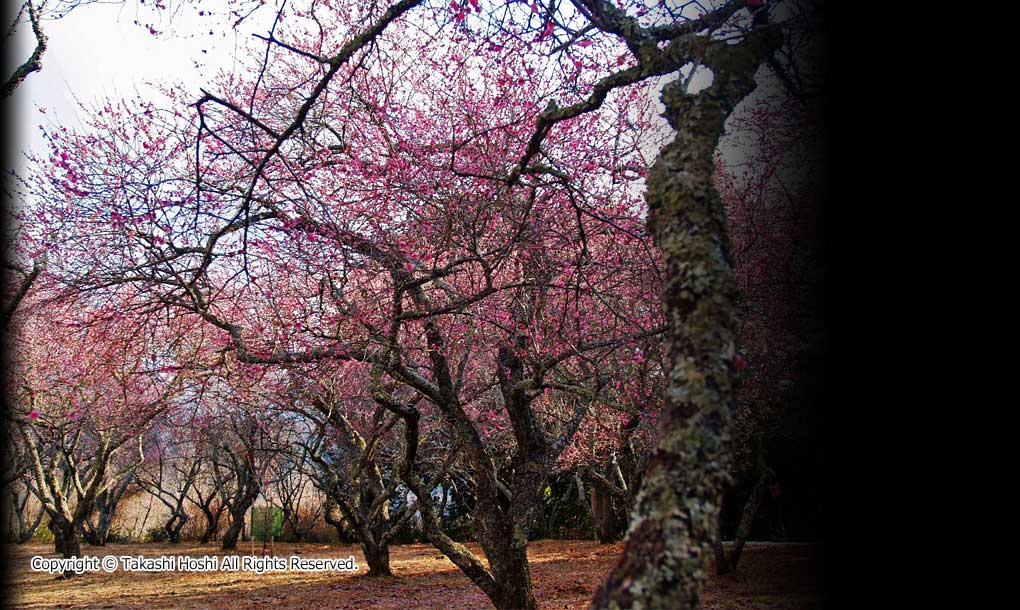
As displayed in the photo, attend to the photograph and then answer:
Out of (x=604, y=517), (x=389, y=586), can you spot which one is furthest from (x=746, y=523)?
(x=604, y=517)

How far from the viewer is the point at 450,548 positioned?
4.38 m

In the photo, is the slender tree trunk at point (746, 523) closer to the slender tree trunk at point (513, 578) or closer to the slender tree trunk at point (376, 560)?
the slender tree trunk at point (513, 578)

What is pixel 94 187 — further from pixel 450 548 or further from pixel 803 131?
pixel 803 131

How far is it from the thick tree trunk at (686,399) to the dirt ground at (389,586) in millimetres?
3628

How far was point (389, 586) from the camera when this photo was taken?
758cm

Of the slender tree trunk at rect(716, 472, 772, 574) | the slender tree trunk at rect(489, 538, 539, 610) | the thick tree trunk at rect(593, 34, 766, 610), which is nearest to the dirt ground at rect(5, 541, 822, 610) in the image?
the slender tree trunk at rect(716, 472, 772, 574)

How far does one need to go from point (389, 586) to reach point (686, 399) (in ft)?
24.5

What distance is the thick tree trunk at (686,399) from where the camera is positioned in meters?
0.84

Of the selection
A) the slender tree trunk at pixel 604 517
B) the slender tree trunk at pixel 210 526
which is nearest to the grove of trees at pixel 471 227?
the slender tree trunk at pixel 604 517

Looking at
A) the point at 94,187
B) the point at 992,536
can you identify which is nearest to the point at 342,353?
the point at 94,187

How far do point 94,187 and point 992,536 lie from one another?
4.93 metres

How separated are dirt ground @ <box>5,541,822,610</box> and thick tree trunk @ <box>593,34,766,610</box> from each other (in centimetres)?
363

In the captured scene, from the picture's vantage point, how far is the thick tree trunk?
33.2 inches

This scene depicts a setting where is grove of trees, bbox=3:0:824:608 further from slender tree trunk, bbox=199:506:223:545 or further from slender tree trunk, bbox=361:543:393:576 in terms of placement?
slender tree trunk, bbox=199:506:223:545
